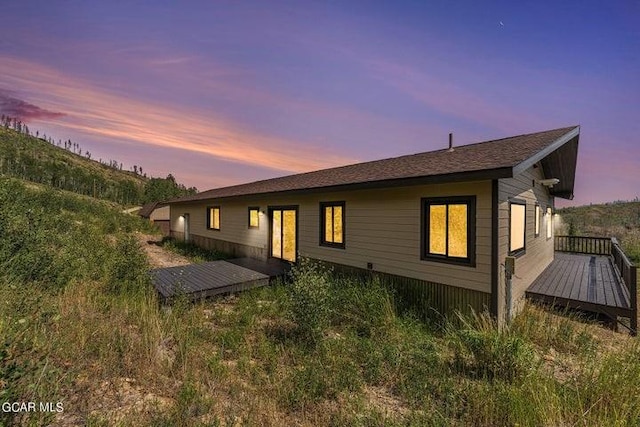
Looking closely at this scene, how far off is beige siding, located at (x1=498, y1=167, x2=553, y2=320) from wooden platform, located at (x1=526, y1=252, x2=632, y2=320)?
1.14 ft

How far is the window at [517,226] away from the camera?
6.69 meters

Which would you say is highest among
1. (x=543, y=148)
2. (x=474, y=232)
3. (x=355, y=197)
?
(x=543, y=148)

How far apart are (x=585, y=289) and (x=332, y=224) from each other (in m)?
7.29

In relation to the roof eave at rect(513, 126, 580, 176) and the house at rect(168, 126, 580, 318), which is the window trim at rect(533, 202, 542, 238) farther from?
the roof eave at rect(513, 126, 580, 176)

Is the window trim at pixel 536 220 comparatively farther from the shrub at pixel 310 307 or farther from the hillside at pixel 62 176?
the hillside at pixel 62 176

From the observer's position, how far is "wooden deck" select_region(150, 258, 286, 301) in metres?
7.59

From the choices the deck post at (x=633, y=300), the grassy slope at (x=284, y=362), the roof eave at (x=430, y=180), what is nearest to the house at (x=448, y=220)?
the roof eave at (x=430, y=180)

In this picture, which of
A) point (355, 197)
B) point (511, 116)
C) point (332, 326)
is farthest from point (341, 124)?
point (332, 326)

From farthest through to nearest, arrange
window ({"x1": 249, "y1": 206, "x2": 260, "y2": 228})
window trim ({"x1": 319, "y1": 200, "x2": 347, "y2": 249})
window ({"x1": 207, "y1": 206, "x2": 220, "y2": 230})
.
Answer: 1. window ({"x1": 207, "y1": 206, "x2": 220, "y2": 230})
2. window ({"x1": 249, "y1": 206, "x2": 260, "y2": 228})
3. window trim ({"x1": 319, "y1": 200, "x2": 347, "y2": 249})

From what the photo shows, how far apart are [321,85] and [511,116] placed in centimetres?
1169

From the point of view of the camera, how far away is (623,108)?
17312mm

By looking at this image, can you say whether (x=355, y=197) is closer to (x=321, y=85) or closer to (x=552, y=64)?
(x=321, y=85)

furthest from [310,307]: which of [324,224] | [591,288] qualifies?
[591,288]

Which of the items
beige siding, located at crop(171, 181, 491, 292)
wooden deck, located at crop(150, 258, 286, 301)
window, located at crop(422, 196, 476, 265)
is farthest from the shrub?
wooden deck, located at crop(150, 258, 286, 301)
